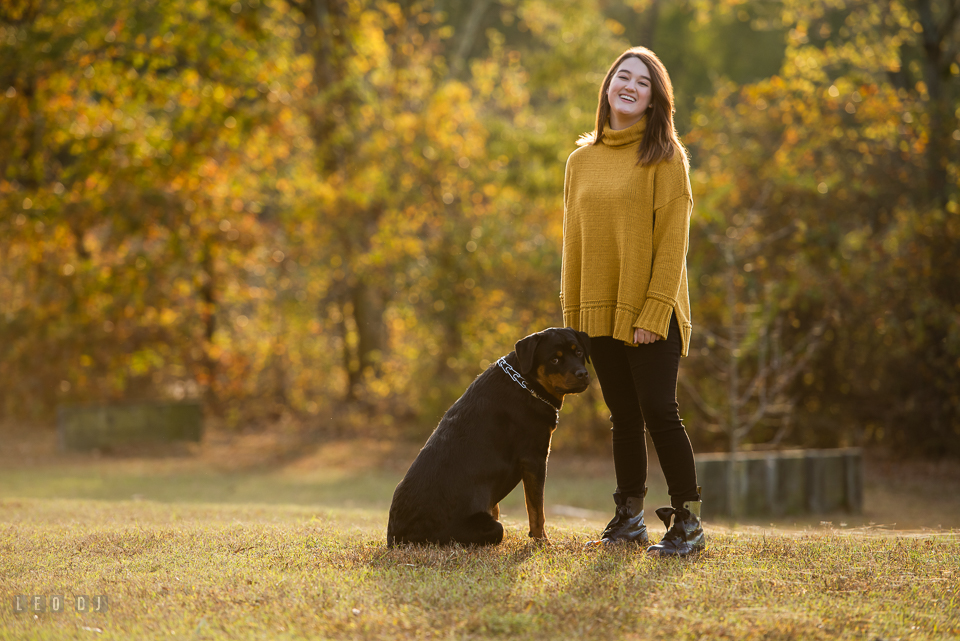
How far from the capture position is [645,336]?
3.58m

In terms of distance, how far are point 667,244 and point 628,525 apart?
52.3 inches

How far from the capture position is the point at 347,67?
13.5 metres

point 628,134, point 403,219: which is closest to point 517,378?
point 628,134

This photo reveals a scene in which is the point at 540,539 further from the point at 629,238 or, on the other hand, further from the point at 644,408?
the point at 629,238

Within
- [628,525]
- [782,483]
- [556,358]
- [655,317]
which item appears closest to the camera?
[655,317]

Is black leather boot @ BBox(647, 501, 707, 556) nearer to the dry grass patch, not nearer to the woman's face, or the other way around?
the dry grass patch

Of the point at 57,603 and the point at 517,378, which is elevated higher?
the point at 517,378

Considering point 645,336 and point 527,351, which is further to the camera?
point 527,351

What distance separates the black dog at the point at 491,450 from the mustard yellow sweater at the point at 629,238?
0.23 m

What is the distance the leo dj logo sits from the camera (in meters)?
3.00

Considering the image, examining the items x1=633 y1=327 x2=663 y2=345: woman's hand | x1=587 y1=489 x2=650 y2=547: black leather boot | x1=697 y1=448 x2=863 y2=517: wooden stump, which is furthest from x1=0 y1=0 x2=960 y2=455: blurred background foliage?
x1=633 y1=327 x2=663 y2=345: woman's hand

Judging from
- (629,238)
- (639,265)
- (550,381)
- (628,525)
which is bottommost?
(628,525)

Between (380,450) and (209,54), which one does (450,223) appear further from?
(209,54)

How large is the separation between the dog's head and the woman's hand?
0.28 meters
